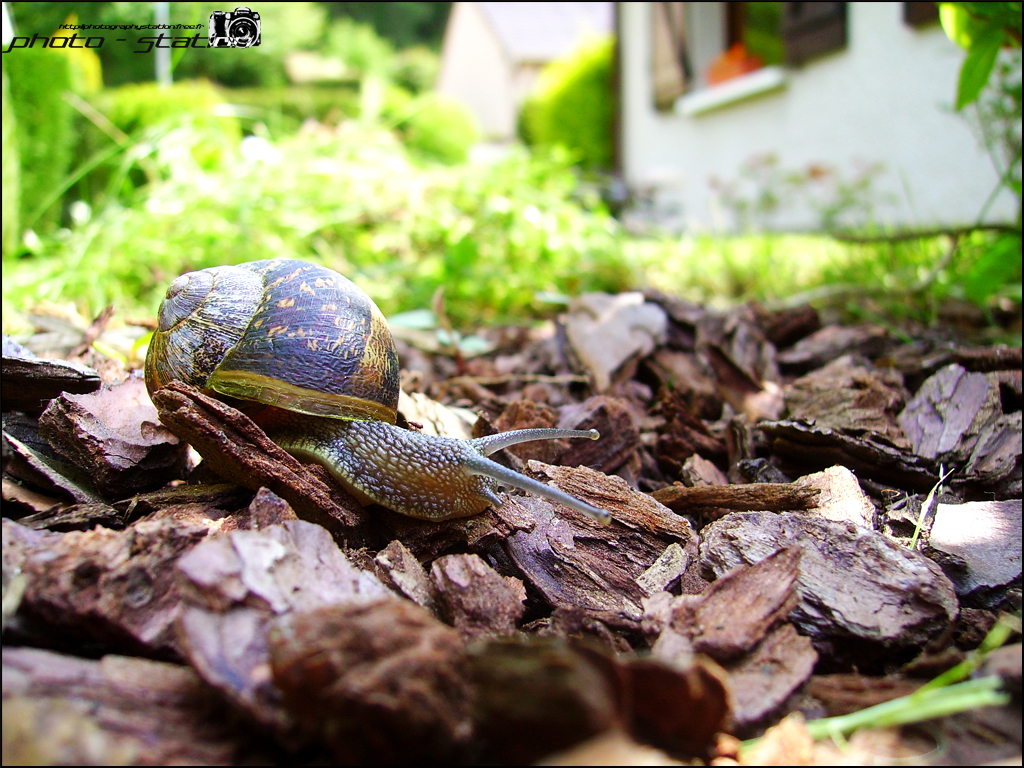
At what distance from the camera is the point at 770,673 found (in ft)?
3.73

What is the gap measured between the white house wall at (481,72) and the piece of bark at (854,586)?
60.6 ft

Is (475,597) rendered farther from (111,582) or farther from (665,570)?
(111,582)

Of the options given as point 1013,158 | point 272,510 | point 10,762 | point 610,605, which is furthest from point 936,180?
point 10,762

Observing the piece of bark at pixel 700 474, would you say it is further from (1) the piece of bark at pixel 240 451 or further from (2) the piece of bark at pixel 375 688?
(2) the piece of bark at pixel 375 688

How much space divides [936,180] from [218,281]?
539cm

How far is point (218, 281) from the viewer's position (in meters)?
1.80

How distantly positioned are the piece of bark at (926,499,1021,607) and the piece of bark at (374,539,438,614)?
1.04m

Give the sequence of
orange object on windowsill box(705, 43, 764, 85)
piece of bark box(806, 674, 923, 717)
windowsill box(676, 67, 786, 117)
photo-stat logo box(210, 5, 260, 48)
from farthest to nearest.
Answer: orange object on windowsill box(705, 43, 764, 85)
windowsill box(676, 67, 786, 117)
photo-stat logo box(210, 5, 260, 48)
piece of bark box(806, 674, 923, 717)

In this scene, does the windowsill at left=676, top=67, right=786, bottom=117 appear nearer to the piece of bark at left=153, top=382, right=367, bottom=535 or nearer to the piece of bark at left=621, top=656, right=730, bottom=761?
the piece of bark at left=153, top=382, right=367, bottom=535

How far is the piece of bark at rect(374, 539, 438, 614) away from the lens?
1308mm

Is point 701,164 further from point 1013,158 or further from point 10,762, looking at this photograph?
point 10,762

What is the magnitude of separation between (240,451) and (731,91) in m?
8.45

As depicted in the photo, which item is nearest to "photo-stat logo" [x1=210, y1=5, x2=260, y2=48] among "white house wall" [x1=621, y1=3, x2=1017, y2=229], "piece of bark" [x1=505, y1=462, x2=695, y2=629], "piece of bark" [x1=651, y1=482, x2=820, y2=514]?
"piece of bark" [x1=505, y1=462, x2=695, y2=629]

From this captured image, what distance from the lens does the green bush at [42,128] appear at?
4480 mm
